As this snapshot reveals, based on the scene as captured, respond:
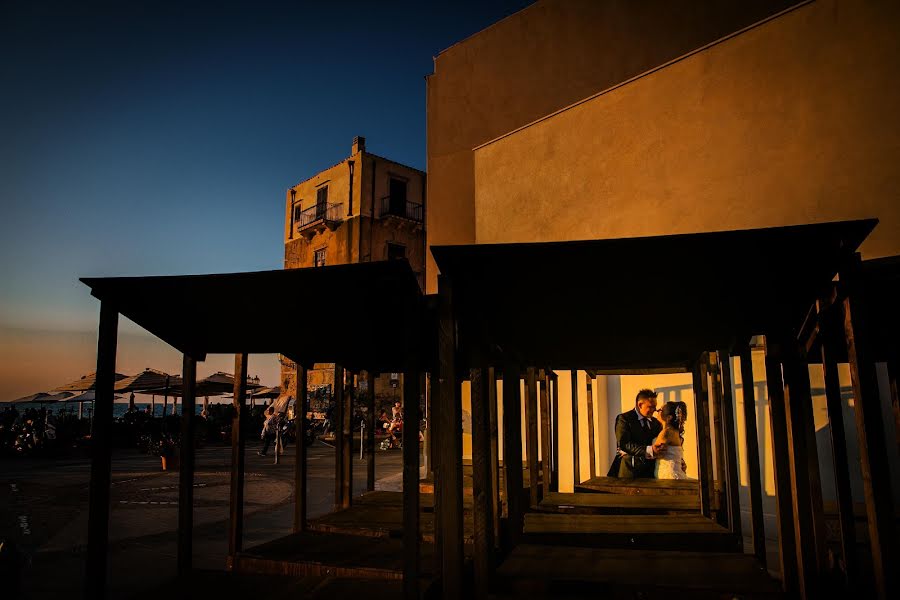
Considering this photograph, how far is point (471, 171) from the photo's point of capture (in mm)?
14844

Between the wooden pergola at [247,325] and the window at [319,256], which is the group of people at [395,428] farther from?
the wooden pergola at [247,325]

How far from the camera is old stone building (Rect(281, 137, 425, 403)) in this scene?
117 ft

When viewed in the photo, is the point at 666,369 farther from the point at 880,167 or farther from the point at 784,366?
the point at 784,366

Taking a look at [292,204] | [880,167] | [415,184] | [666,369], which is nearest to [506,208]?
[666,369]

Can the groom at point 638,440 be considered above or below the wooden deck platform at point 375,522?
above

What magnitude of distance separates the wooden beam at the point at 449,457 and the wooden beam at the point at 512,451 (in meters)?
1.70

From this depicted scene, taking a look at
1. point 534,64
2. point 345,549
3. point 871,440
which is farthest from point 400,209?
point 871,440

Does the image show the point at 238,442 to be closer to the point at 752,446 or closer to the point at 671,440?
the point at 752,446

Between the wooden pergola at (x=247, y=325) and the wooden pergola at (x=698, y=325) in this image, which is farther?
the wooden pergola at (x=247, y=325)

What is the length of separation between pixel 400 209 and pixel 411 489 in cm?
3421

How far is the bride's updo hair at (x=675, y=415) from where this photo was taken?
37.3ft

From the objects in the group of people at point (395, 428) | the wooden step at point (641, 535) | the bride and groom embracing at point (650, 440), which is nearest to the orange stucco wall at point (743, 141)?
the bride and groom embracing at point (650, 440)

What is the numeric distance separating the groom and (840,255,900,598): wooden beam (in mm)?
8038

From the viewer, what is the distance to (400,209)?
3741cm
